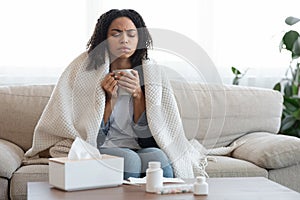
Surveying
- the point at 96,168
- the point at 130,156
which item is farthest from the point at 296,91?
the point at 96,168

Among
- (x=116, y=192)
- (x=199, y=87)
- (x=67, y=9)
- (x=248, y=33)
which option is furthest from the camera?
(x=248, y=33)

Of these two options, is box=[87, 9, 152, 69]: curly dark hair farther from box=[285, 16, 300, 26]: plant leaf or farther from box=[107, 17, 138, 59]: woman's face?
box=[285, 16, 300, 26]: plant leaf

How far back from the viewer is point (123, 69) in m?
2.20

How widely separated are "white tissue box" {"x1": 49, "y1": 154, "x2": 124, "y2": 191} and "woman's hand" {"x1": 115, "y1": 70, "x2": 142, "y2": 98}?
0.29 metres

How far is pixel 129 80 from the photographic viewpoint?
6.89 ft

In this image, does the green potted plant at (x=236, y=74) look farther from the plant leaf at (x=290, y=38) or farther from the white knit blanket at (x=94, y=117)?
the white knit blanket at (x=94, y=117)

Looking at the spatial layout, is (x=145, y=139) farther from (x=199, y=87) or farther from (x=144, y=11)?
(x=144, y=11)

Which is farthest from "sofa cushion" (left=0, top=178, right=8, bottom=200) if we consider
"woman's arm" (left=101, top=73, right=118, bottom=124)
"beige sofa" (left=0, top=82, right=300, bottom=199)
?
"woman's arm" (left=101, top=73, right=118, bottom=124)

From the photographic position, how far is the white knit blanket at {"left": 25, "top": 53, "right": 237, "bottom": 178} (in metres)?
2.21

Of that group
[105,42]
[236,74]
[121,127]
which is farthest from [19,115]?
[236,74]

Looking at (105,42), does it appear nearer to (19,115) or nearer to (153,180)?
(153,180)

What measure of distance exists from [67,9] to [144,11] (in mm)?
426

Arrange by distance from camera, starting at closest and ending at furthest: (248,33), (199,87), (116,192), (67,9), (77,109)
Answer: (116,192) < (199,87) < (77,109) < (67,9) < (248,33)

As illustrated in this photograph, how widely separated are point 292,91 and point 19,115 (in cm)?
160
